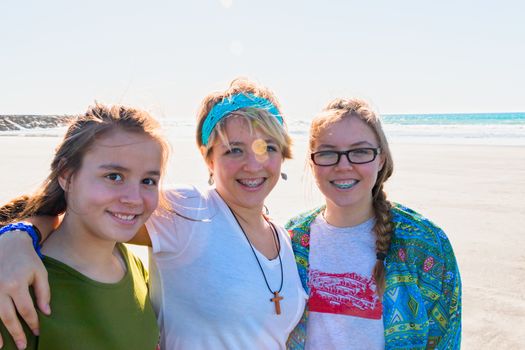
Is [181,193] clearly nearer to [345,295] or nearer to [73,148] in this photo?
[73,148]

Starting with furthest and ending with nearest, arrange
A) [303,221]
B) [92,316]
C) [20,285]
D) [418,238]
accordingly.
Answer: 1. [303,221]
2. [418,238]
3. [92,316]
4. [20,285]

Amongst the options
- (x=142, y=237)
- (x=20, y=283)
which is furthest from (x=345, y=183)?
(x=20, y=283)

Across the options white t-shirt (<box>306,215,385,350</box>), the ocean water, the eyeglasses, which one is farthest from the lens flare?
the ocean water

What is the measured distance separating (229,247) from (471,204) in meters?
6.54

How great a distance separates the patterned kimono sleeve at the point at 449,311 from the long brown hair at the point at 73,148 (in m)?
1.63

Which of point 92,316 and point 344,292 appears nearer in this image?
point 92,316

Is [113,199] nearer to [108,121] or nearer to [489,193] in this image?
[108,121]

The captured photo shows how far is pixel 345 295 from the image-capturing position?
8.25 feet

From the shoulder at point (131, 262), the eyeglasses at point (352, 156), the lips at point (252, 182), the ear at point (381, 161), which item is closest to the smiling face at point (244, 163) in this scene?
the lips at point (252, 182)

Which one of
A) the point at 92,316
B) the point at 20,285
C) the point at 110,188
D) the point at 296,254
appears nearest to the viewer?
the point at 20,285

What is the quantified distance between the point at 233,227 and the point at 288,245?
1.61 feet

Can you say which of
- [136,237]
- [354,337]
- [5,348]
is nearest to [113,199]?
[136,237]

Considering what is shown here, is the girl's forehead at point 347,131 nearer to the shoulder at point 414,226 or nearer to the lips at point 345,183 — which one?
the lips at point 345,183

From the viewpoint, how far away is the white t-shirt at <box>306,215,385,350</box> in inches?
96.3
